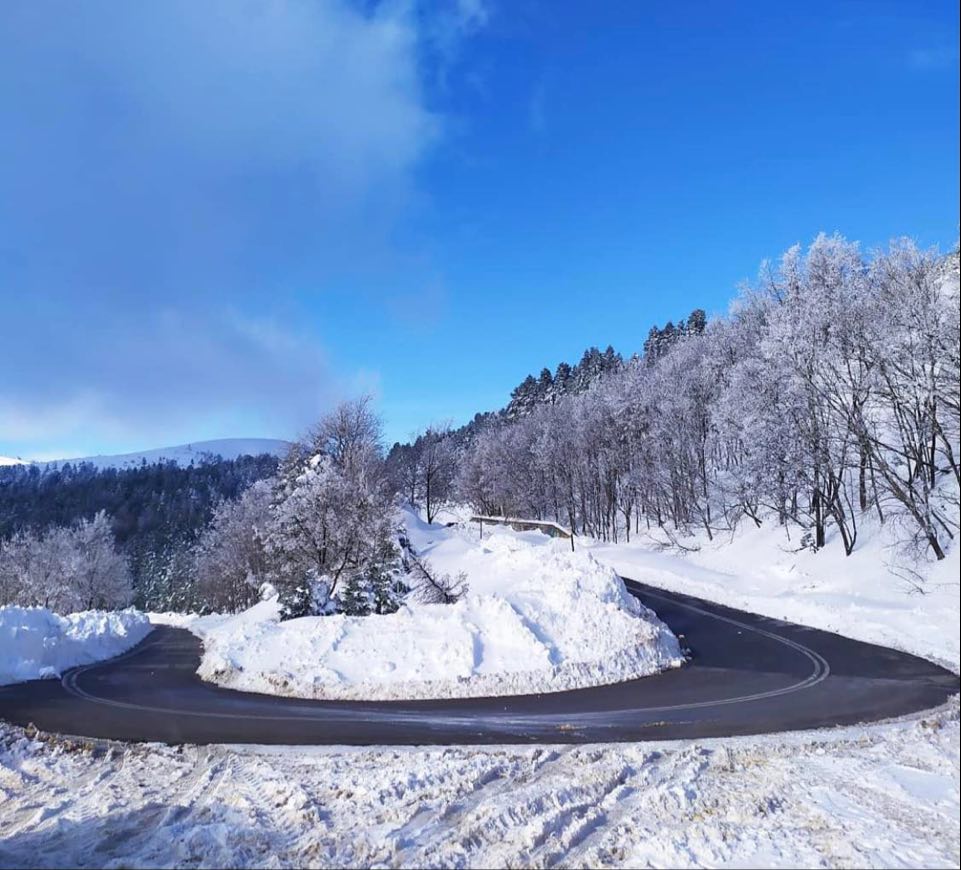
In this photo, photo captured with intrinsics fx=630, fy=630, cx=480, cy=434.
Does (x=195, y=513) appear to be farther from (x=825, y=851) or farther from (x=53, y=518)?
(x=825, y=851)

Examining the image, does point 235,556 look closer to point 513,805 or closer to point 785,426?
point 785,426

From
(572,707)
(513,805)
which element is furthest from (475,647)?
(513,805)

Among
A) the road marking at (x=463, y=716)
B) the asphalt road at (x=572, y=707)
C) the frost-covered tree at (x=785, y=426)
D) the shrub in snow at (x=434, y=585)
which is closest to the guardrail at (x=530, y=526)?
the frost-covered tree at (x=785, y=426)

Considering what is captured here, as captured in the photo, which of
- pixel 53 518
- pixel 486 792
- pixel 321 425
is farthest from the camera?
pixel 53 518

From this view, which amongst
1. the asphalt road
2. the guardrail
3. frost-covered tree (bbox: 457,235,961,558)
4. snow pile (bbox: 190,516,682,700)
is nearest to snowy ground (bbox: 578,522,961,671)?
frost-covered tree (bbox: 457,235,961,558)

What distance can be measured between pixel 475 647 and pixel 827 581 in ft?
47.8

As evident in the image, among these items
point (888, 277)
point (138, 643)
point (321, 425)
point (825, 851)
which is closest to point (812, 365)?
point (888, 277)

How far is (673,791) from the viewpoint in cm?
688

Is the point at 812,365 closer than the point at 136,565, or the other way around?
the point at 812,365

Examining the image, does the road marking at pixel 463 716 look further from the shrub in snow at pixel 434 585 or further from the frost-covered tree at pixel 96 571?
the frost-covered tree at pixel 96 571

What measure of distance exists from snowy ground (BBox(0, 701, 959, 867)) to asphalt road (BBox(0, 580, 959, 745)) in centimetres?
102

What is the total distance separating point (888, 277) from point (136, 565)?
13512 centimetres

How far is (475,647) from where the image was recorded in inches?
613

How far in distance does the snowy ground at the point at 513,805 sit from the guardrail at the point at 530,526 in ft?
89.8
